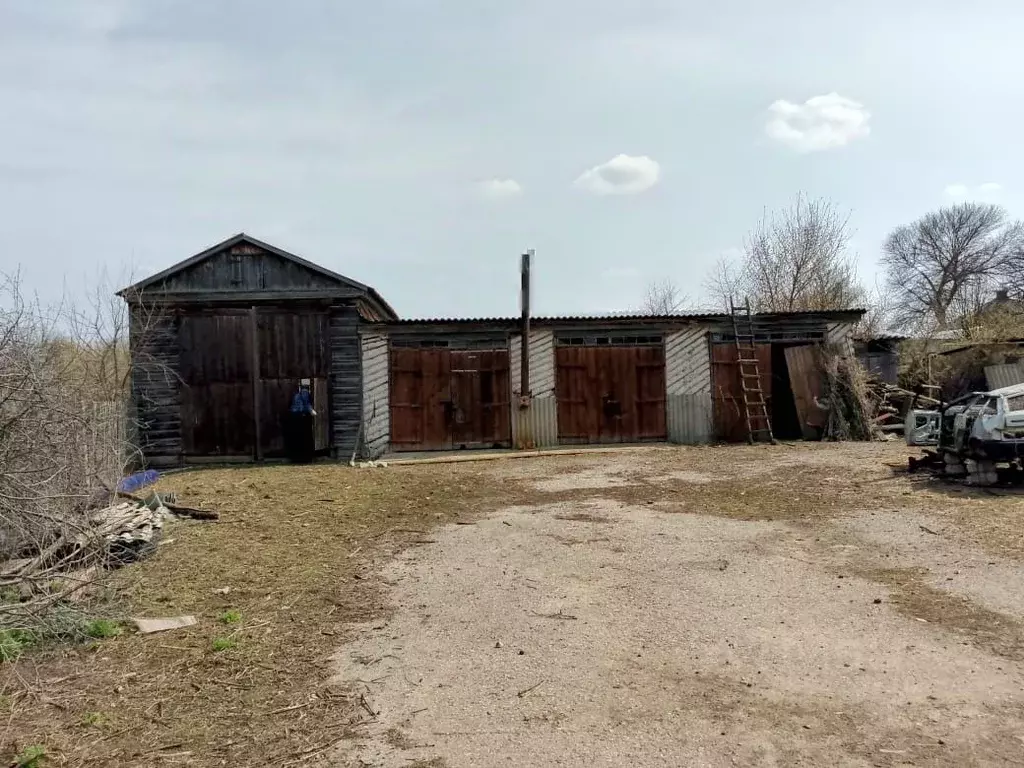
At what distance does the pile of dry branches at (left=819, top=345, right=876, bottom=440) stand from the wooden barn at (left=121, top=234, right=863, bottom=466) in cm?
45

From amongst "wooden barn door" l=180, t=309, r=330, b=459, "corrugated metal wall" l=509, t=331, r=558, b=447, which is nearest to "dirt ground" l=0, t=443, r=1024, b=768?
"wooden barn door" l=180, t=309, r=330, b=459

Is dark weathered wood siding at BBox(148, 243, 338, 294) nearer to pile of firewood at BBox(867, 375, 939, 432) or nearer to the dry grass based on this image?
the dry grass

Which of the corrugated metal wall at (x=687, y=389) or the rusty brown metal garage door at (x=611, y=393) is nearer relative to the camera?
the rusty brown metal garage door at (x=611, y=393)

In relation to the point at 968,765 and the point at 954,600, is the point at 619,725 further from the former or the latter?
the point at 954,600

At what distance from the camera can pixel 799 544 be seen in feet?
24.1

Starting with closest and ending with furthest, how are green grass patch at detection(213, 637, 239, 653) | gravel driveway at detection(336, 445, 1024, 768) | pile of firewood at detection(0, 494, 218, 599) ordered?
gravel driveway at detection(336, 445, 1024, 768)
green grass patch at detection(213, 637, 239, 653)
pile of firewood at detection(0, 494, 218, 599)

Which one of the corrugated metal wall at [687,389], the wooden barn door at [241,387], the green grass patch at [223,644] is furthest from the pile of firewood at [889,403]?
the green grass patch at [223,644]

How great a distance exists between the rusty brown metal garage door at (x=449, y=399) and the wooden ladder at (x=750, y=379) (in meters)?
5.74

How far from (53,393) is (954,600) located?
23.4 ft

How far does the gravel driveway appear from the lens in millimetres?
3449

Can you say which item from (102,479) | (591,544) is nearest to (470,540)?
(591,544)

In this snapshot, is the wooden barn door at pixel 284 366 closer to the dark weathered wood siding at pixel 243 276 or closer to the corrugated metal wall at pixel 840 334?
the dark weathered wood siding at pixel 243 276

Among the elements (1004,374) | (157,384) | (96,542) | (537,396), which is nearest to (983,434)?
(537,396)

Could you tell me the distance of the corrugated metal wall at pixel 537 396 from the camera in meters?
17.7
